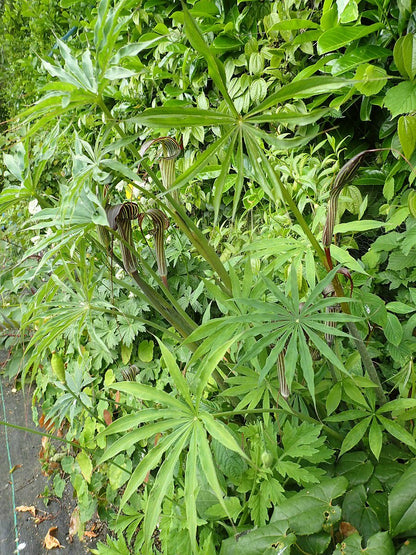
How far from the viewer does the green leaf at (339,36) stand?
122cm

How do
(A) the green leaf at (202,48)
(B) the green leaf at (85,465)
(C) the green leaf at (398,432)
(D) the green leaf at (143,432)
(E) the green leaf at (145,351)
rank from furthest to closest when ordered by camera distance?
1. (E) the green leaf at (145,351)
2. (B) the green leaf at (85,465)
3. (C) the green leaf at (398,432)
4. (D) the green leaf at (143,432)
5. (A) the green leaf at (202,48)

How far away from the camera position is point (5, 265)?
2775 millimetres

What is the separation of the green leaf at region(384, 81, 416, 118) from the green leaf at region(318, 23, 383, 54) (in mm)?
217

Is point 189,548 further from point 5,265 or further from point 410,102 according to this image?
point 5,265

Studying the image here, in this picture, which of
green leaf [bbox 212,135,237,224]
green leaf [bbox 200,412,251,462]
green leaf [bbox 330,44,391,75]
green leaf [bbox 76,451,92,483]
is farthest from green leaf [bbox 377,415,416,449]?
green leaf [bbox 76,451,92,483]

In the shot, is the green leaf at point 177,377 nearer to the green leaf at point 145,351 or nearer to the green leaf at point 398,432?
the green leaf at point 398,432

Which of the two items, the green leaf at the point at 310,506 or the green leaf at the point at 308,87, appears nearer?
the green leaf at the point at 308,87

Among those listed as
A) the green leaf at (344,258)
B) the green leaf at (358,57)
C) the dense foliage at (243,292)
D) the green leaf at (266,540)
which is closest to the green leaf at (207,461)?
the dense foliage at (243,292)

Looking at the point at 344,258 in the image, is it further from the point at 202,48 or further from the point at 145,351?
the point at 145,351

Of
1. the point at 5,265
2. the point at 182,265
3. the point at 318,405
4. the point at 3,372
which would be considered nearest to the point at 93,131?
the point at 5,265

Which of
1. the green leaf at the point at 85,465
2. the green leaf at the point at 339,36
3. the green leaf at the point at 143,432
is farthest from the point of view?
the green leaf at the point at 85,465

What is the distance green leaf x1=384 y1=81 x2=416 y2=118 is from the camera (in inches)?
44.1

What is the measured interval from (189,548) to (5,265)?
2.33 metres

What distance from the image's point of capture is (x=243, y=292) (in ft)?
3.23
